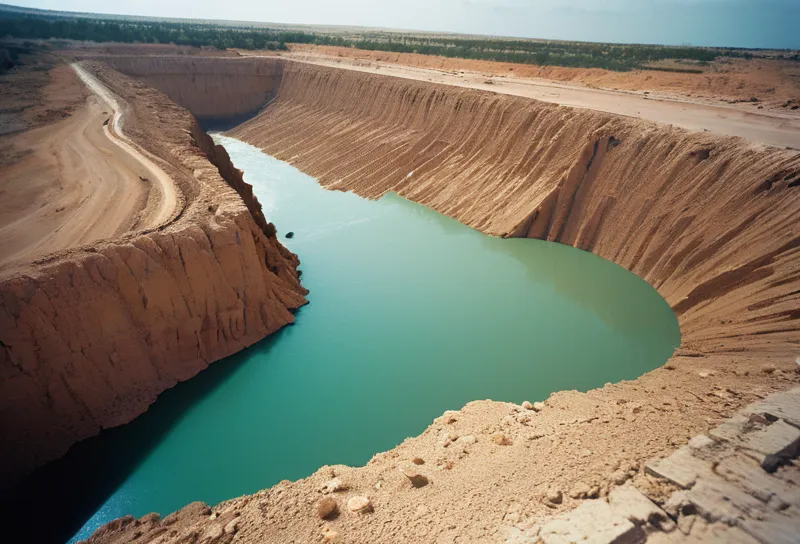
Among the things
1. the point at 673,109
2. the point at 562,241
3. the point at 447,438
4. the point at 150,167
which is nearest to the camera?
the point at 447,438

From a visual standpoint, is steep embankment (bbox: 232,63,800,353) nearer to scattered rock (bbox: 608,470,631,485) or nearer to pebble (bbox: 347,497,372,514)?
scattered rock (bbox: 608,470,631,485)

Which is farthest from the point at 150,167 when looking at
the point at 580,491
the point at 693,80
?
the point at 693,80

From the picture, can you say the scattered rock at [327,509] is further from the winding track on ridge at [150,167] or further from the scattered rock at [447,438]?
the winding track on ridge at [150,167]

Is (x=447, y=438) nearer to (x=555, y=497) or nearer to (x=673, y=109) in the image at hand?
(x=555, y=497)

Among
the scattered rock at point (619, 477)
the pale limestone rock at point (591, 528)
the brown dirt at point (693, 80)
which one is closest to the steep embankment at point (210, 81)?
the brown dirt at point (693, 80)

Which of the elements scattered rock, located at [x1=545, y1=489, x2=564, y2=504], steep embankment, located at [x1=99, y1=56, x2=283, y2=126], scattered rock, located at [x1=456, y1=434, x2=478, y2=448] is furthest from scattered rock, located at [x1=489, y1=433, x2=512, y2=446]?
steep embankment, located at [x1=99, y1=56, x2=283, y2=126]

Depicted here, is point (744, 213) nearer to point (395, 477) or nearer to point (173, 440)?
point (395, 477)
